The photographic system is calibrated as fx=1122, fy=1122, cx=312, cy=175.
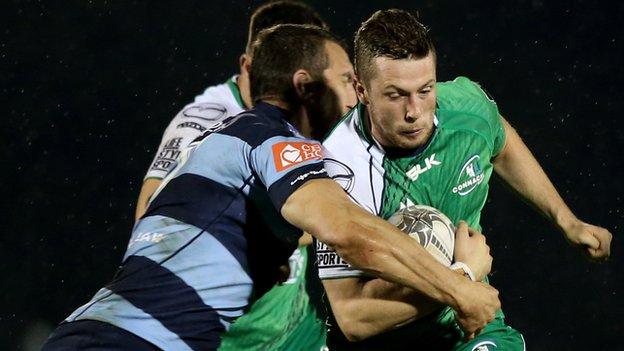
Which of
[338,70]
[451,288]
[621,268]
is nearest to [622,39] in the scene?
[621,268]

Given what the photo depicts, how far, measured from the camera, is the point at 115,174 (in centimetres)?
511

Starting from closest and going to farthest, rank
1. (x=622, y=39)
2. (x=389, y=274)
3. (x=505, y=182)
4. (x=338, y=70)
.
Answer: (x=389, y=274), (x=338, y=70), (x=505, y=182), (x=622, y=39)

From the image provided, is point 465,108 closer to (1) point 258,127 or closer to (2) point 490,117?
(2) point 490,117

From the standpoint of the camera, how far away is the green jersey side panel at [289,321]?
3.08m

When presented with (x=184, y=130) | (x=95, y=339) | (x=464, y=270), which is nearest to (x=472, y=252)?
(x=464, y=270)

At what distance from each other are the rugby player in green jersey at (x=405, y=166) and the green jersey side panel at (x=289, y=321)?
0.07 m

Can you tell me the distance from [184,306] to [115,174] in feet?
8.11

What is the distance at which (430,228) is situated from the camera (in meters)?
2.83

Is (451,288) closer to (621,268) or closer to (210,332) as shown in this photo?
(210,332)

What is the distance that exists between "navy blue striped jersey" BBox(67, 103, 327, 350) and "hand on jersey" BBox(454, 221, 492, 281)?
1.41 feet

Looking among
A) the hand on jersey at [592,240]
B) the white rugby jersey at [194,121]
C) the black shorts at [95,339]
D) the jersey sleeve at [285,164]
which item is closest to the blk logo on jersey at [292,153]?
the jersey sleeve at [285,164]

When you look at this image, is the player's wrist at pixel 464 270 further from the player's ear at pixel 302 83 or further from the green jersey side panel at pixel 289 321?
the player's ear at pixel 302 83

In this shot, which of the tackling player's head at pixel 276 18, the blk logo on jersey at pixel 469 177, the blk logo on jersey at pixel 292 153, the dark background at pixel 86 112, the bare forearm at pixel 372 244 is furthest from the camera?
the dark background at pixel 86 112

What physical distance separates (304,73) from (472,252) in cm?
68
